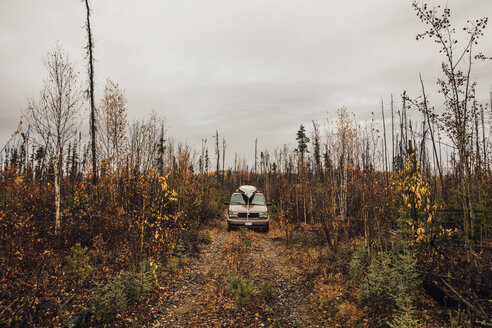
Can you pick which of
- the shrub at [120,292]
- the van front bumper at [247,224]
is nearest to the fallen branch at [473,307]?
the shrub at [120,292]

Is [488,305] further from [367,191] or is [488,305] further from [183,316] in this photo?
[183,316]

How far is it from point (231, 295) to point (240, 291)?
53 centimetres

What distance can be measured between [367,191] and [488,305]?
10.0ft

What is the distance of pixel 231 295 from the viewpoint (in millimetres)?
5609

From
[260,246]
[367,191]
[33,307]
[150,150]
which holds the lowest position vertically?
[260,246]

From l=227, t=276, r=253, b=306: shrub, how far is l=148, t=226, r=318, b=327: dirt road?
0.40ft

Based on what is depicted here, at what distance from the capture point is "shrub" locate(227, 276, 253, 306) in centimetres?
509

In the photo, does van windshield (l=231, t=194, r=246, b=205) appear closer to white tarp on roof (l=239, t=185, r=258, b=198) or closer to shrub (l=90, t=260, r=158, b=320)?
white tarp on roof (l=239, t=185, r=258, b=198)

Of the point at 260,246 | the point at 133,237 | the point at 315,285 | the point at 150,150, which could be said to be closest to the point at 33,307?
the point at 133,237

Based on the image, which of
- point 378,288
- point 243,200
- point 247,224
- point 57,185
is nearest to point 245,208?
point 243,200

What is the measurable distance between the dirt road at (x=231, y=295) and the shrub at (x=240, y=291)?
0.12 metres

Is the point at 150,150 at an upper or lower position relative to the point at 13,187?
upper

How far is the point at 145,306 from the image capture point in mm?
4871

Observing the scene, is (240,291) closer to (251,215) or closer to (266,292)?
(266,292)
